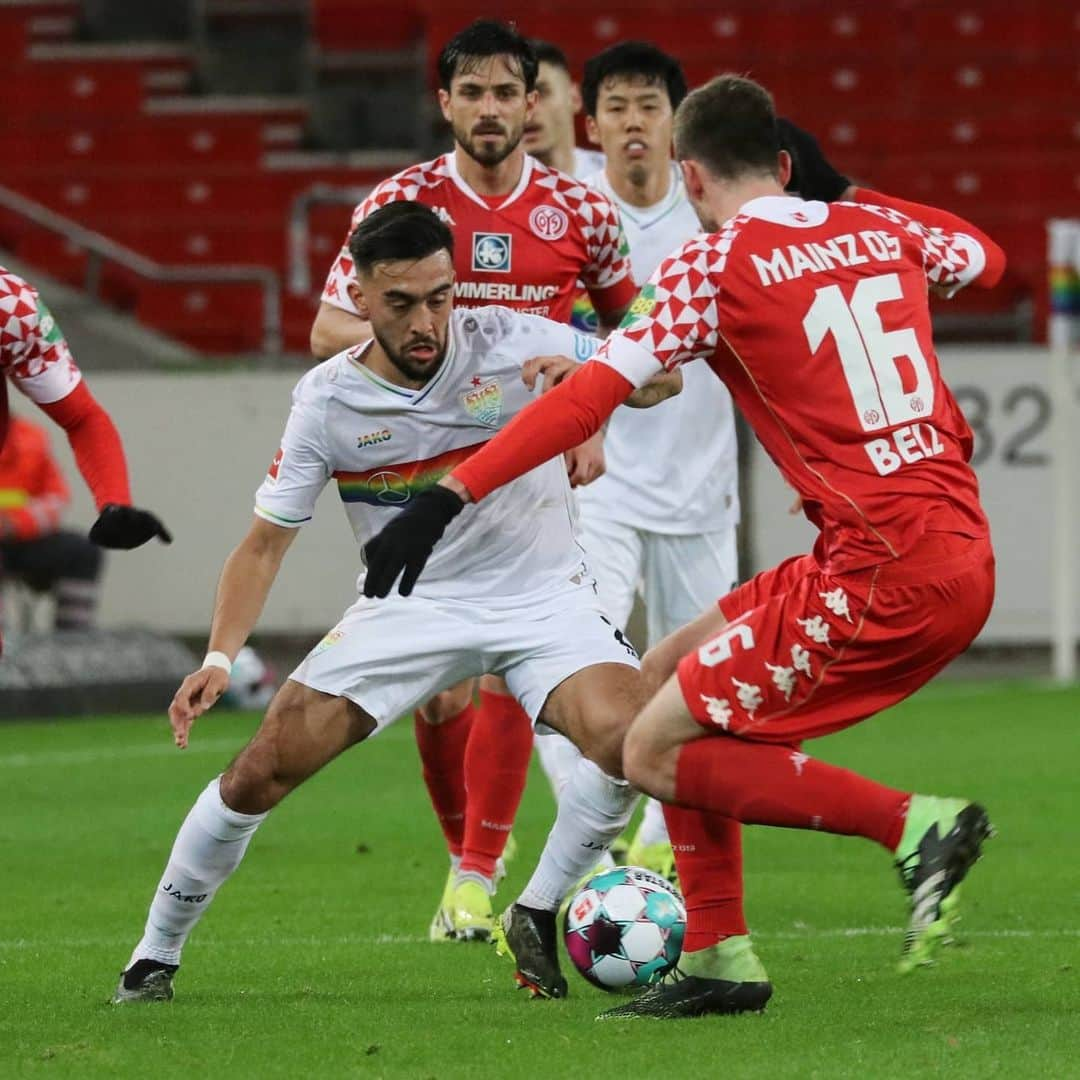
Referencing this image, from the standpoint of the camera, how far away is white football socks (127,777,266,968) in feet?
17.5

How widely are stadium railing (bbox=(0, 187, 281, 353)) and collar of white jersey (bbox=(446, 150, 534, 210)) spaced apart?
30.3 ft

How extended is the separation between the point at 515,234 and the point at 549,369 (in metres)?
1.21

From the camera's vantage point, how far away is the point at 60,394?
5965 millimetres

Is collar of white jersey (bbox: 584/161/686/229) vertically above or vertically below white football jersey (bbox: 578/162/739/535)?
above

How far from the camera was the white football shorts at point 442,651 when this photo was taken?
5453mm

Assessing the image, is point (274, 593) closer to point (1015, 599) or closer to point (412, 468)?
point (1015, 599)

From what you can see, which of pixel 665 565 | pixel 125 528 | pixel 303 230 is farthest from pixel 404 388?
pixel 303 230

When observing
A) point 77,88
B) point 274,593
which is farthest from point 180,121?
point 274,593

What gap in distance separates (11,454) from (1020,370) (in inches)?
256

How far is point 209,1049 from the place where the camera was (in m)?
4.81

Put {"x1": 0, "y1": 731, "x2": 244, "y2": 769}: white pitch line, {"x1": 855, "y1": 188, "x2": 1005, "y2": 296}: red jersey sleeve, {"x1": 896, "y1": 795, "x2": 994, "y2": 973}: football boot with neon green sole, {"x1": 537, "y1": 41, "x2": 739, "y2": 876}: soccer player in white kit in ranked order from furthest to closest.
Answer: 1. {"x1": 0, "y1": 731, "x2": 244, "y2": 769}: white pitch line
2. {"x1": 537, "y1": 41, "x2": 739, "y2": 876}: soccer player in white kit
3. {"x1": 855, "y1": 188, "x2": 1005, "y2": 296}: red jersey sleeve
4. {"x1": 896, "y1": 795, "x2": 994, "y2": 973}: football boot with neon green sole

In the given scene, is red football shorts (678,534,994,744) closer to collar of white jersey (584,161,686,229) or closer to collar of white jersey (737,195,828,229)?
collar of white jersey (737,195,828,229)

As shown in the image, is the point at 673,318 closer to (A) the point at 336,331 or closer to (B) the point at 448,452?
(B) the point at 448,452

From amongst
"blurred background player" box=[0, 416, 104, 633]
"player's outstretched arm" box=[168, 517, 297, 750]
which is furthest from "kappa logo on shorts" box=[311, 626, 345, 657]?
"blurred background player" box=[0, 416, 104, 633]
